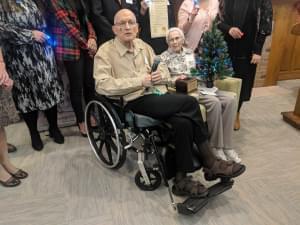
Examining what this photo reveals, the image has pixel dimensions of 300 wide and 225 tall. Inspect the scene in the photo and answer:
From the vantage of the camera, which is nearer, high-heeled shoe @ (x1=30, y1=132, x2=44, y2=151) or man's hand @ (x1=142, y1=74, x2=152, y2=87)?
man's hand @ (x1=142, y1=74, x2=152, y2=87)

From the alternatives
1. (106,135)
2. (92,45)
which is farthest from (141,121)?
(92,45)

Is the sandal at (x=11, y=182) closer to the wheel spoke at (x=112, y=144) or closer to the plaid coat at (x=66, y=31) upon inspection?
the wheel spoke at (x=112, y=144)

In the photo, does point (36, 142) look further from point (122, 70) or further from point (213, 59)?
point (213, 59)

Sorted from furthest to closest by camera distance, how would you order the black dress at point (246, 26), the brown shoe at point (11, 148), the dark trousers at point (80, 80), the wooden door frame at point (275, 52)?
1. the wooden door frame at point (275, 52)
2. the brown shoe at point (11, 148)
3. the dark trousers at point (80, 80)
4. the black dress at point (246, 26)

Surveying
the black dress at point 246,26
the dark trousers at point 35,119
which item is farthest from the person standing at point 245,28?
the dark trousers at point 35,119

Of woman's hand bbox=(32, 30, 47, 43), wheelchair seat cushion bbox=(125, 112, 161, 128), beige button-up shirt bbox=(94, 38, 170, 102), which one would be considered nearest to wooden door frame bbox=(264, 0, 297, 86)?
beige button-up shirt bbox=(94, 38, 170, 102)

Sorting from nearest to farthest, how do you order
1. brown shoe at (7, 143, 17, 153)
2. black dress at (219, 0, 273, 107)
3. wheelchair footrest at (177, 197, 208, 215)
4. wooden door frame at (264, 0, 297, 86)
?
wheelchair footrest at (177, 197, 208, 215) → black dress at (219, 0, 273, 107) → brown shoe at (7, 143, 17, 153) → wooden door frame at (264, 0, 297, 86)

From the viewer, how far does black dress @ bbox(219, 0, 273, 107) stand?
227cm

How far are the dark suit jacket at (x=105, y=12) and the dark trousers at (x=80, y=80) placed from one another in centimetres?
27

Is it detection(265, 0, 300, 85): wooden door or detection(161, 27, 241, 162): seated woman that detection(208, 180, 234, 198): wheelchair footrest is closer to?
detection(161, 27, 241, 162): seated woman

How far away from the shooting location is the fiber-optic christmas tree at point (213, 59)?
1997 millimetres

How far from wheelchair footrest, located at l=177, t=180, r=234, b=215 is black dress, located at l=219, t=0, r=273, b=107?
3.71 feet

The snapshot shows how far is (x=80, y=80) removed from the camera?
2467 mm

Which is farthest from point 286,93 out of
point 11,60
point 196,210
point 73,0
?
point 11,60
